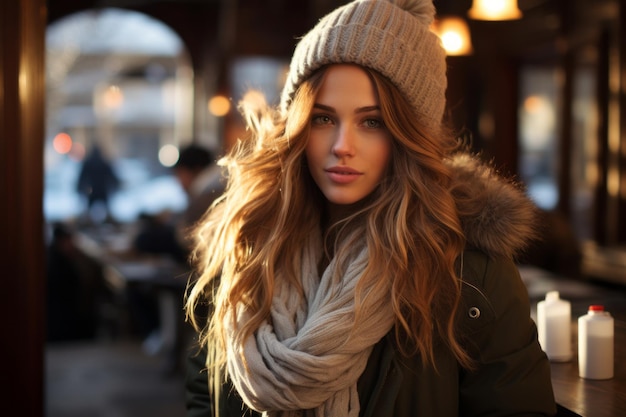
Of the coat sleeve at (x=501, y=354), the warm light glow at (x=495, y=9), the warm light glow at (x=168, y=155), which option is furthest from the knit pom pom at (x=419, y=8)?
the warm light glow at (x=168, y=155)

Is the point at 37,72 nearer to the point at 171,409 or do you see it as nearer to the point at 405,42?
the point at 405,42

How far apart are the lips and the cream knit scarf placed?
16 centimetres

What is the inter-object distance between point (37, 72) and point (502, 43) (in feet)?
20.2

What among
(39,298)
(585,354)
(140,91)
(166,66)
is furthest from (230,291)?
(140,91)

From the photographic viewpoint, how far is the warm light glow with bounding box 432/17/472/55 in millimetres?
5617

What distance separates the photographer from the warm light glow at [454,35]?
221 inches

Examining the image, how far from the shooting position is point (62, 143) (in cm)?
2400

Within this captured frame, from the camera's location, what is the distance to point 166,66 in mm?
23078

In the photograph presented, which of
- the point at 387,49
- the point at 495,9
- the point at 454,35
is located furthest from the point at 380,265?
the point at 454,35

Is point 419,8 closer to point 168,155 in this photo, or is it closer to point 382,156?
point 382,156

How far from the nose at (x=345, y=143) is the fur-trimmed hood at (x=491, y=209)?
10.3 inches

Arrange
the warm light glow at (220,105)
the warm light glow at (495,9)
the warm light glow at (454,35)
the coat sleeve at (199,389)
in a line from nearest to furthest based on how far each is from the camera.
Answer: the coat sleeve at (199,389) → the warm light glow at (495,9) → the warm light glow at (454,35) → the warm light glow at (220,105)

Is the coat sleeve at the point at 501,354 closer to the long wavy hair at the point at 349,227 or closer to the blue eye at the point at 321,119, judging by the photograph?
the long wavy hair at the point at 349,227

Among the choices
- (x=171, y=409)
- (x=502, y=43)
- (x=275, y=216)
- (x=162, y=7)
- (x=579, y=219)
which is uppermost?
(x=162, y=7)
